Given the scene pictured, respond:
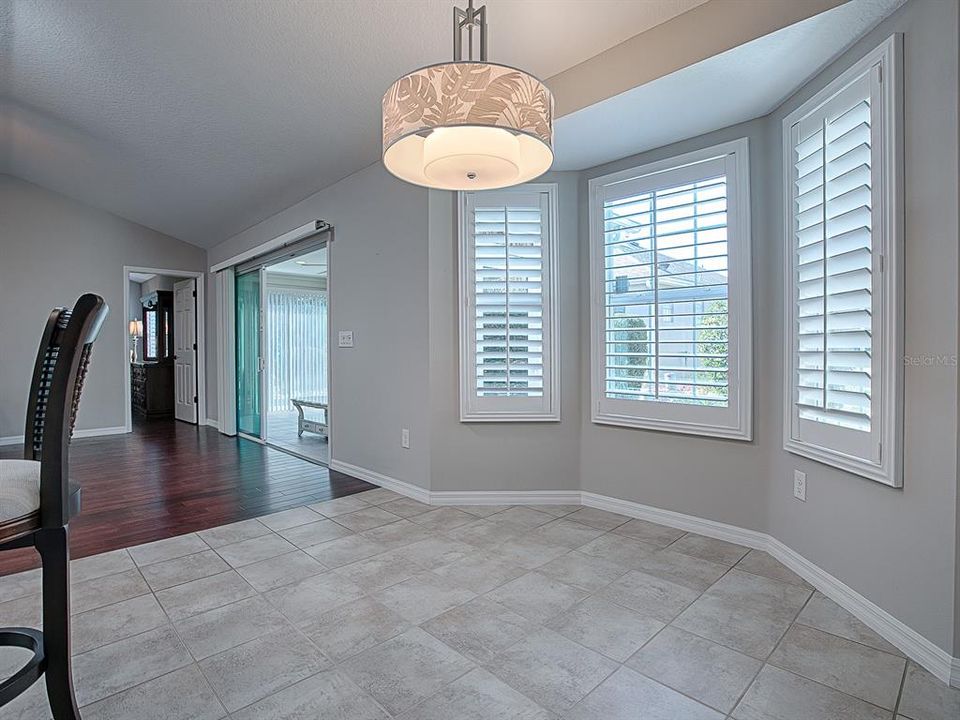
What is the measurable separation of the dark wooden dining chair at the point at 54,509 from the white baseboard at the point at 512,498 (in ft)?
7.65

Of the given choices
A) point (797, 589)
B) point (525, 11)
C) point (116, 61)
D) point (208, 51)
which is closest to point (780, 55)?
point (525, 11)

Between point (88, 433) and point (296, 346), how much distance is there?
311 cm

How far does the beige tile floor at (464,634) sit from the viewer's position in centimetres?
158

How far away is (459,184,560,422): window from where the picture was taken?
347 cm

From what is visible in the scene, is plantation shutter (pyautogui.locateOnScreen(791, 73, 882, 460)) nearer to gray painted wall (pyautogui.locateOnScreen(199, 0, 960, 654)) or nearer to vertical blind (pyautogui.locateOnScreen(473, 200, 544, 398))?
gray painted wall (pyautogui.locateOnScreen(199, 0, 960, 654))

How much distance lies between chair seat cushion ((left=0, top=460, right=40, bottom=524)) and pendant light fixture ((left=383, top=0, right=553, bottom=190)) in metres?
1.24

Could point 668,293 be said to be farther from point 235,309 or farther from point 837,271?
point 235,309

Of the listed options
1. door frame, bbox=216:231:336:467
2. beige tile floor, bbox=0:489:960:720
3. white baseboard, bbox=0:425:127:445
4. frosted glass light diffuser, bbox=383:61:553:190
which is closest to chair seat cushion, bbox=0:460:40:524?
beige tile floor, bbox=0:489:960:720

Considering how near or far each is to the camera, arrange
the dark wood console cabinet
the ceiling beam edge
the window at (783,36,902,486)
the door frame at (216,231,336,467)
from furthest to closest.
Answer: the dark wood console cabinet < the door frame at (216,231,336,467) < the ceiling beam edge < the window at (783,36,902,486)

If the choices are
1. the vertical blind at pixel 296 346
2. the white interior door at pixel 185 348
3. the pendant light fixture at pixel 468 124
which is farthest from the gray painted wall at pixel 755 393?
the vertical blind at pixel 296 346

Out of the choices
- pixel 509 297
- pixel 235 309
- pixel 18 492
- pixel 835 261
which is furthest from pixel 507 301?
pixel 235 309

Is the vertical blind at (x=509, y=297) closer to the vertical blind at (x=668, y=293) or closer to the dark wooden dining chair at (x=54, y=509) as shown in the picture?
the vertical blind at (x=668, y=293)

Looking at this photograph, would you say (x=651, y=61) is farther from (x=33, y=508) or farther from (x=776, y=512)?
(x=33, y=508)

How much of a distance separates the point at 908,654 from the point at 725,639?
0.59 meters
